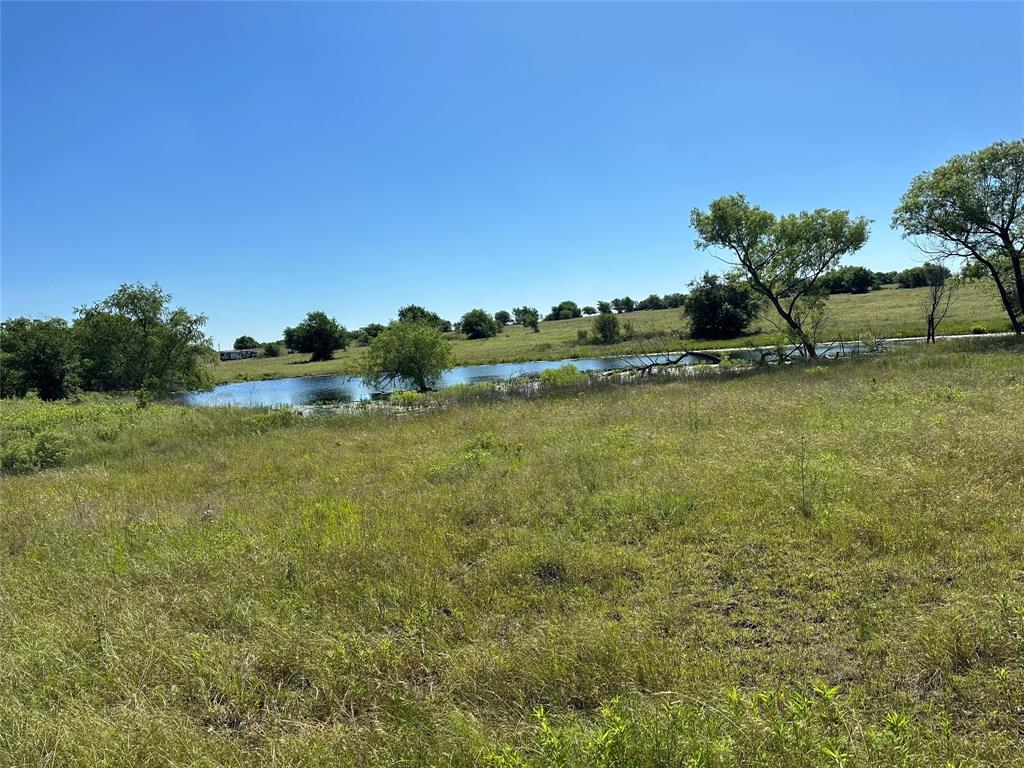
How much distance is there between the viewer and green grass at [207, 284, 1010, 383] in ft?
161

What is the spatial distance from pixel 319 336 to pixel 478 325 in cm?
3586

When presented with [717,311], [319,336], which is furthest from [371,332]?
[717,311]

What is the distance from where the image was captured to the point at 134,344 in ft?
123

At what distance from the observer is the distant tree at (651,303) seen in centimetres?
13262

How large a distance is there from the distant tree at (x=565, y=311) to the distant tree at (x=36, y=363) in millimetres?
125390

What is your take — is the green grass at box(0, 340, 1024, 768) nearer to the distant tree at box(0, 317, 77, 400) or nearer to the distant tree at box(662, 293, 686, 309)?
the distant tree at box(0, 317, 77, 400)

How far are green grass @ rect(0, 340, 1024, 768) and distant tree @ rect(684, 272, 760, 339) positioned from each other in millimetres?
61739

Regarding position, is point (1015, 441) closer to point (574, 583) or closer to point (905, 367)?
point (574, 583)

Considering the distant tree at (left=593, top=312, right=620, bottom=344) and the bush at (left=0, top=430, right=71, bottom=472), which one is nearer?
the bush at (left=0, top=430, right=71, bottom=472)

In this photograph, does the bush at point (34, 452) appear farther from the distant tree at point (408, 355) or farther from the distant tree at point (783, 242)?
the distant tree at point (783, 242)

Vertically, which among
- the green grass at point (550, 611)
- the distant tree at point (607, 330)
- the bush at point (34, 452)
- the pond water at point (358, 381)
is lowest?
the green grass at point (550, 611)

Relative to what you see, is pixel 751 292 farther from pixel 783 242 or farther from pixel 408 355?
pixel 408 355

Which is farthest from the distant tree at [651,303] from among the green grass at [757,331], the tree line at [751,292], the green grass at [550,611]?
the green grass at [550,611]

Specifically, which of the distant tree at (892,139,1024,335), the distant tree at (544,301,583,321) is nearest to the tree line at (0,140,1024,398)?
the distant tree at (892,139,1024,335)
